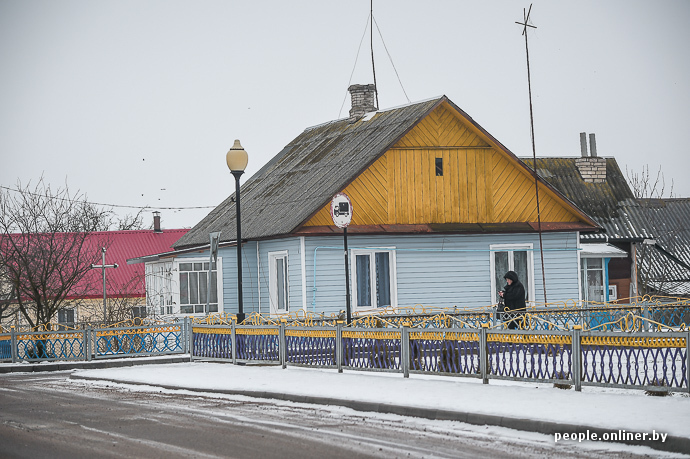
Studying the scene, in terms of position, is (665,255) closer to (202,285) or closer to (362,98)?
(362,98)

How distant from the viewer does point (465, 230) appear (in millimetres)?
28859

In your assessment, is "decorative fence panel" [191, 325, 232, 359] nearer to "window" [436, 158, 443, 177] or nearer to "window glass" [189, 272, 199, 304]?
"window glass" [189, 272, 199, 304]

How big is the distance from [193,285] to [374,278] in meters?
5.64

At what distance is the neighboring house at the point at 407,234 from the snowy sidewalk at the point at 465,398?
8.15 meters

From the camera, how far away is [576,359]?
1458cm

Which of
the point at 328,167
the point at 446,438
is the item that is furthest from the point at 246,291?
the point at 446,438

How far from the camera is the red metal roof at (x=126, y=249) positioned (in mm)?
53375

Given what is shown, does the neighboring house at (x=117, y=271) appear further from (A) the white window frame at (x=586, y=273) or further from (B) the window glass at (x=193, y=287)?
(A) the white window frame at (x=586, y=273)

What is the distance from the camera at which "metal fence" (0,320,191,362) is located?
24969 mm

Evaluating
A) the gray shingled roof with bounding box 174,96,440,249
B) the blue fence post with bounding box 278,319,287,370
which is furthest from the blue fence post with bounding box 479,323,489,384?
the gray shingled roof with bounding box 174,96,440,249

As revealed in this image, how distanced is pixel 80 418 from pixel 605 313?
15.4 m

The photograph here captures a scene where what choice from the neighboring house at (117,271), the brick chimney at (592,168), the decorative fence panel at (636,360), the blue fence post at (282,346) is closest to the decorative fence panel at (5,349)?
the blue fence post at (282,346)

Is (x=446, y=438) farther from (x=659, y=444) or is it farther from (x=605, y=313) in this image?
(x=605, y=313)

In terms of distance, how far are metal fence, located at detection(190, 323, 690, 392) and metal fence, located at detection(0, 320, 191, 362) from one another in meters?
3.40
